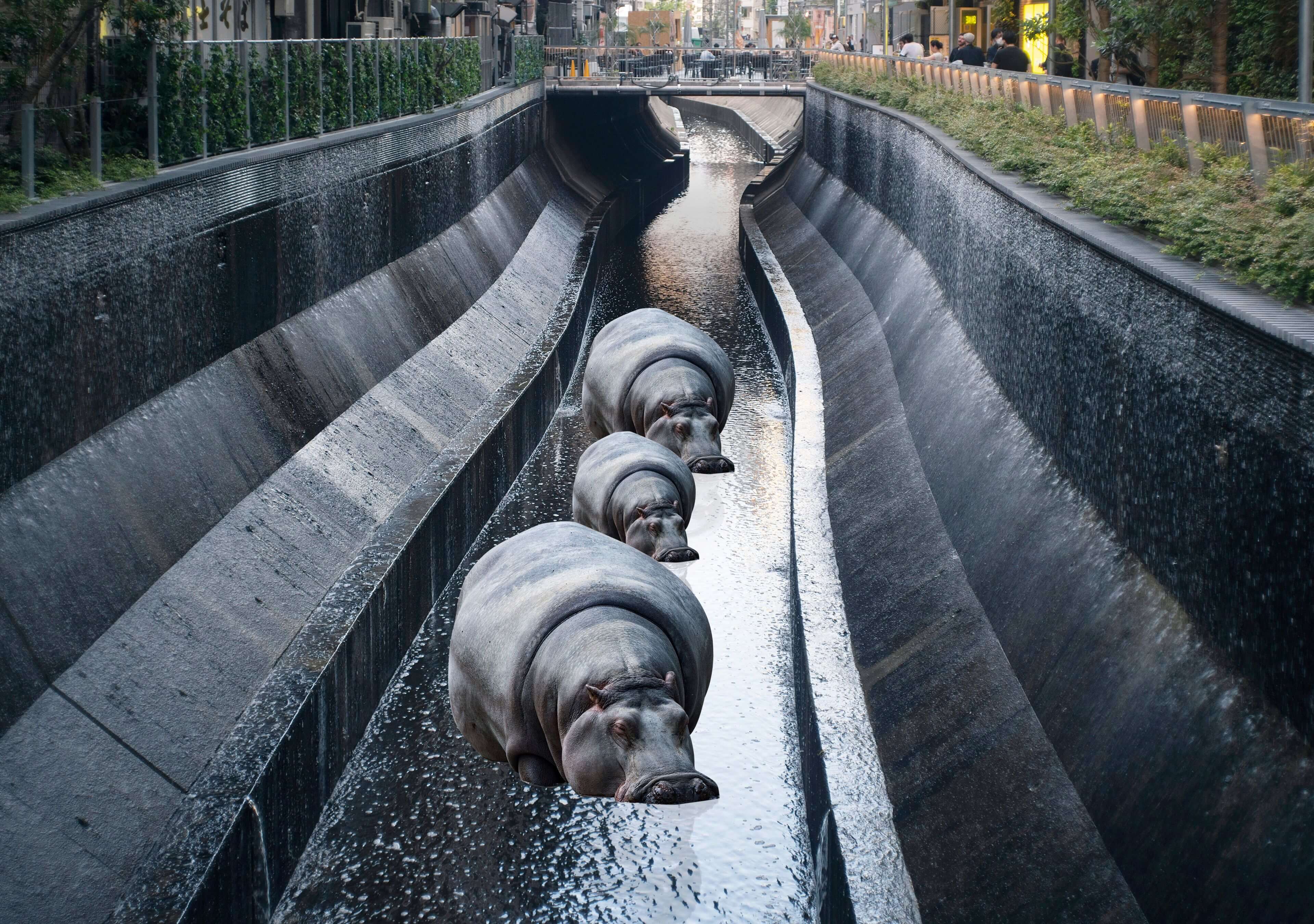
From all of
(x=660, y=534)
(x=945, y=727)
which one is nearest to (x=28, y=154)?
(x=660, y=534)

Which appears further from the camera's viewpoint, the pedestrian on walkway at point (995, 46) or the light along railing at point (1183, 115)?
the pedestrian on walkway at point (995, 46)

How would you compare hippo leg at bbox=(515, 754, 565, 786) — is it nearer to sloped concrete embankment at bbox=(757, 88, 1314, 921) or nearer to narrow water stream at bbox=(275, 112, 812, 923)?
narrow water stream at bbox=(275, 112, 812, 923)

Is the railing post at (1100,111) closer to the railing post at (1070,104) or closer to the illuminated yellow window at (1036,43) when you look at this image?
the railing post at (1070,104)

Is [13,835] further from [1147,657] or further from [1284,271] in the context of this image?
[1284,271]

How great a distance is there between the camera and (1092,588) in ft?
35.1

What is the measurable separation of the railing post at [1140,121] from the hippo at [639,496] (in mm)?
5772

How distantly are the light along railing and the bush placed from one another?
132 millimetres

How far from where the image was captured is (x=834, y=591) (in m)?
15.0

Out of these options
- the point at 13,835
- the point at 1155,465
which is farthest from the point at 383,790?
the point at 1155,465

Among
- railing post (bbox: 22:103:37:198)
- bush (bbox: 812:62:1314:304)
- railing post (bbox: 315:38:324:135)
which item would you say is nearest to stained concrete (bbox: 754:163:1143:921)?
bush (bbox: 812:62:1314:304)

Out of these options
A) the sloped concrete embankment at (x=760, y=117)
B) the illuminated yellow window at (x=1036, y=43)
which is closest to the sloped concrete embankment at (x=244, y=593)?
the illuminated yellow window at (x=1036, y=43)

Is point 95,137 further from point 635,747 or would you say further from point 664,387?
point 635,747

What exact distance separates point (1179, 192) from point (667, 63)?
55111 millimetres

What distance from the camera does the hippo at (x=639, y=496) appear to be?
15734 mm
